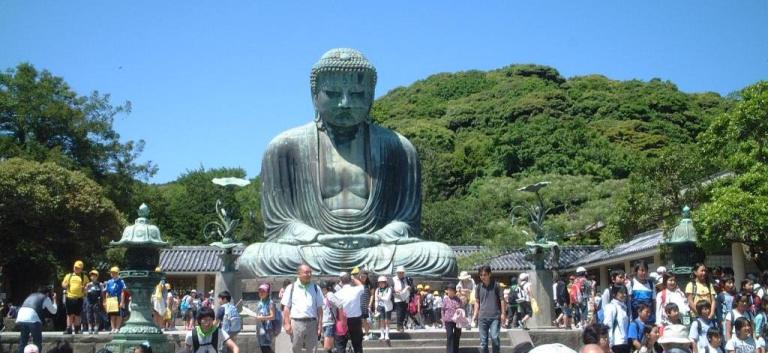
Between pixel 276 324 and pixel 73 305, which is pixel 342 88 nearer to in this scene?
pixel 73 305

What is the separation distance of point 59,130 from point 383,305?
23257mm

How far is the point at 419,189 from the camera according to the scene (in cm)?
1808

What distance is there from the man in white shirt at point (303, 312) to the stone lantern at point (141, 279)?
2654 mm

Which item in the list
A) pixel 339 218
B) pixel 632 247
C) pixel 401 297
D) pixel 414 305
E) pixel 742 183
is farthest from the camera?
pixel 632 247

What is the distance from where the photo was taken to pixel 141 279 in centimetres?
1244

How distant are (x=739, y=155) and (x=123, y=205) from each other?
23.0 m

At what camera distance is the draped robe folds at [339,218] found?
16125 mm

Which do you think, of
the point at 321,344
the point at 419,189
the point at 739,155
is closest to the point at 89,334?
the point at 321,344

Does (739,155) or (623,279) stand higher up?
(739,155)

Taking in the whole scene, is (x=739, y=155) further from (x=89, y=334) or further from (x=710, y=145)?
(x=89, y=334)

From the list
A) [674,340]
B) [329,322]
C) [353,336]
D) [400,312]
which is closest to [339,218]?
[400,312]

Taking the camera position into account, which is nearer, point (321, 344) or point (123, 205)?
point (321, 344)

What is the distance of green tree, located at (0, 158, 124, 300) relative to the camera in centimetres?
2761

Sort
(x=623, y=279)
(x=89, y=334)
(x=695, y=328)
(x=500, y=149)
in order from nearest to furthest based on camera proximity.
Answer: (x=695, y=328)
(x=623, y=279)
(x=89, y=334)
(x=500, y=149)
